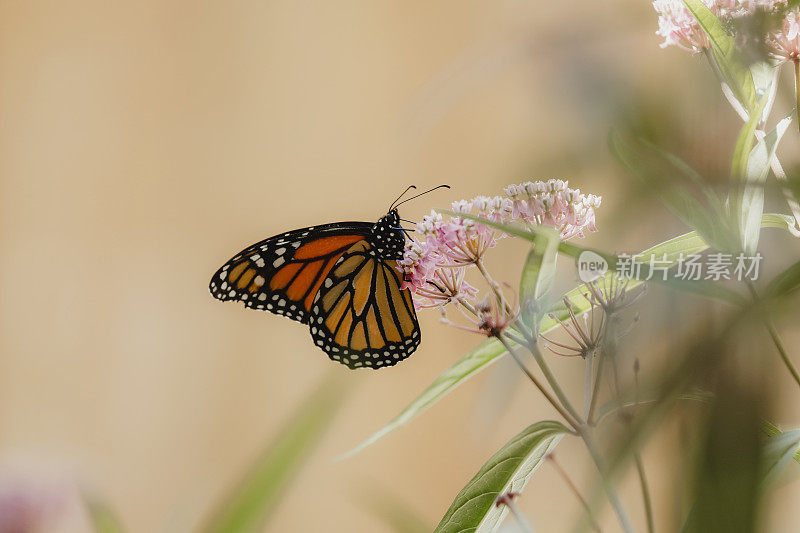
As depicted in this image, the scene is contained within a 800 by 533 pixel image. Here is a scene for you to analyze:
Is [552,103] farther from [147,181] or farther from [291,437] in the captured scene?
[147,181]

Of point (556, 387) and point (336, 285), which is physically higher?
point (336, 285)

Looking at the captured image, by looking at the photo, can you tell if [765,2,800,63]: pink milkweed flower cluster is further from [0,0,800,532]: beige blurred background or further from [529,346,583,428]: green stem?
[0,0,800,532]: beige blurred background

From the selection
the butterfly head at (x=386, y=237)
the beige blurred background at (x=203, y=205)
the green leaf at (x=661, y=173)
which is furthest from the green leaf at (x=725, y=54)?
the beige blurred background at (x=203, y=205)

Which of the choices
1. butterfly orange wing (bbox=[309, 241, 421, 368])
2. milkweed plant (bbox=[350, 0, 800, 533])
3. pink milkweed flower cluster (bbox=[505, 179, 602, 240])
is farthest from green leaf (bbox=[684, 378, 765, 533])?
butterfly orange wing (bbox=[309, 241, 421, 368])

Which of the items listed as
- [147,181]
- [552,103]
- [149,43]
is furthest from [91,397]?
[552,103]

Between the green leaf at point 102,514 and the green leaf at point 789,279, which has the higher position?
the green leaf at point 102,514

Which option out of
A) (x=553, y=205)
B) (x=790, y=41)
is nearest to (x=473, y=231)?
(x=553, y=205)

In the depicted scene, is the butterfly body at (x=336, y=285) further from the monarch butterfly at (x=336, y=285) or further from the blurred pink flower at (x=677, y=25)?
the blurred pink flower at (x=677, y=25)

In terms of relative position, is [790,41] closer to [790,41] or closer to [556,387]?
[790,41]
